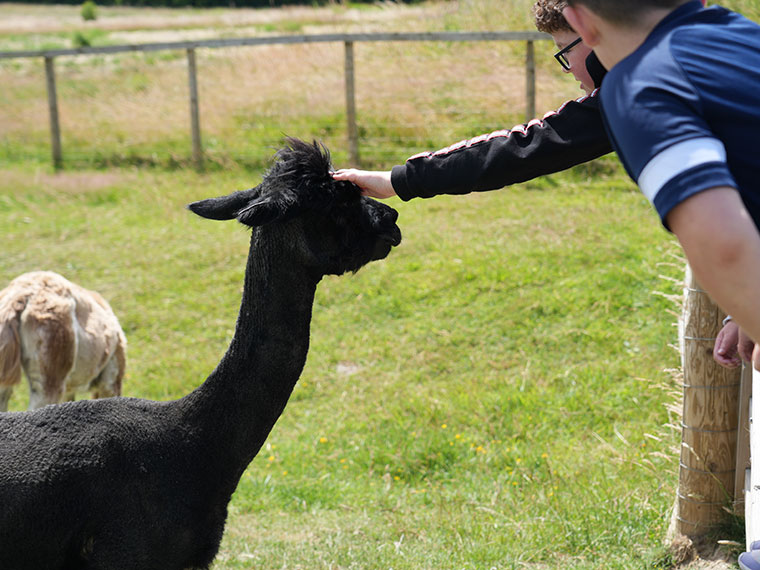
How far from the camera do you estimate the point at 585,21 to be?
1.74 m

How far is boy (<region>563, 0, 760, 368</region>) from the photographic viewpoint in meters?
1.51

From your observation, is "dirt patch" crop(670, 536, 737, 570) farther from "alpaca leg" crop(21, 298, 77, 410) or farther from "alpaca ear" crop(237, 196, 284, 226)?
"alpaca leg" crop(21, 298, 77, 410)

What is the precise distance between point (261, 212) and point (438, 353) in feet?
15.3

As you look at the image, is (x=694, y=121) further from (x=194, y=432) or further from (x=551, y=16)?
(x=194, y=432)

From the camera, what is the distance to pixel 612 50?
176 cm

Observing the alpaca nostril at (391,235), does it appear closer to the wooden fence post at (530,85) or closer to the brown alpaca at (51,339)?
the brown alpaca at (51,339)

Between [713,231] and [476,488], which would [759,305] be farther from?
[476,488]

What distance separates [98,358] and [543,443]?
3245 mm

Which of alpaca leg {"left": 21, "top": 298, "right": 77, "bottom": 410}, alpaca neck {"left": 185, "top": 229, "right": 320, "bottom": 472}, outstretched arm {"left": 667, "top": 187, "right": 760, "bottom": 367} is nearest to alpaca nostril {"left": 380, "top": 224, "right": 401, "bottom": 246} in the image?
alpaca neck {"left": 185, "top": 229, "right": 320, "bottom": 472}

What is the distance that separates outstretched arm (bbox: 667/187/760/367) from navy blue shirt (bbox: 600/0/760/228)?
3 centimetres

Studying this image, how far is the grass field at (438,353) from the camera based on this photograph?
4652 millimetres

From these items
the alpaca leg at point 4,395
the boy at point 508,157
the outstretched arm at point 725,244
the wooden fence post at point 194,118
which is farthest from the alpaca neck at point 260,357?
the wooden fence post at point 194,118

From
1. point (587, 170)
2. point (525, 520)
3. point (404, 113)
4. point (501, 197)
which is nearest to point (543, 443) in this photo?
point (525, 520)

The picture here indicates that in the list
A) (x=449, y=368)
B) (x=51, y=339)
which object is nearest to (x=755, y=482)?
(x=449, y=368)
